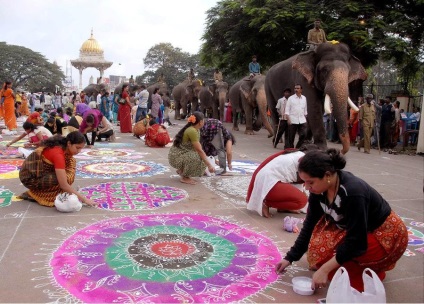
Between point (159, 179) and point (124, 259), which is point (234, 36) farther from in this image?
Result: point (124, 259)

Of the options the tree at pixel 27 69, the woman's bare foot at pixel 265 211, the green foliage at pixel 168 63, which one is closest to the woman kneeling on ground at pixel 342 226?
the woman's bare foot at pixel 265 211

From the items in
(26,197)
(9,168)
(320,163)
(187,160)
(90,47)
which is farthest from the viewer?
(90,47)

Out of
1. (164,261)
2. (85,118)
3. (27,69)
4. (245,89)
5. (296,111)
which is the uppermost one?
(27,69)

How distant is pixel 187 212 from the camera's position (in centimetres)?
470

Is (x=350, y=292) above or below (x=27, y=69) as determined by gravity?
below

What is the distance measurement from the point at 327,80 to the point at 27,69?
48352mm

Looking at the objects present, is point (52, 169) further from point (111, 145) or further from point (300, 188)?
point (111, 145)

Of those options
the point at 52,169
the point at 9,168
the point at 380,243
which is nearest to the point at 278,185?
the point at 380,243

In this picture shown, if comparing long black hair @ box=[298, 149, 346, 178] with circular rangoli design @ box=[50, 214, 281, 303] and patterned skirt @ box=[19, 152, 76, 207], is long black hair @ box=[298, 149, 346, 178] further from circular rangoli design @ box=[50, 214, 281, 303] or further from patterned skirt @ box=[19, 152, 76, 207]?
patterned skirt @ box=[19, 152, 76, 207]

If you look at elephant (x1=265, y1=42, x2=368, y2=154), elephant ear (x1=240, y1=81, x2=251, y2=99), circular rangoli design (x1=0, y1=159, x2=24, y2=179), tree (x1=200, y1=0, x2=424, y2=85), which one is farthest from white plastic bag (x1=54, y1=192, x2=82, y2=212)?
tree (x1=200, y1=0, x2=424, y2=85)

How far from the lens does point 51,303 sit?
2.62 meters

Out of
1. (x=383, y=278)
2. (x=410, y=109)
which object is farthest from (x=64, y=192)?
(x=410, y=109)

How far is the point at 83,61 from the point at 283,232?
5778cm

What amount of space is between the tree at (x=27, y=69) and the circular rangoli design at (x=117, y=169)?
44827 millimetres
